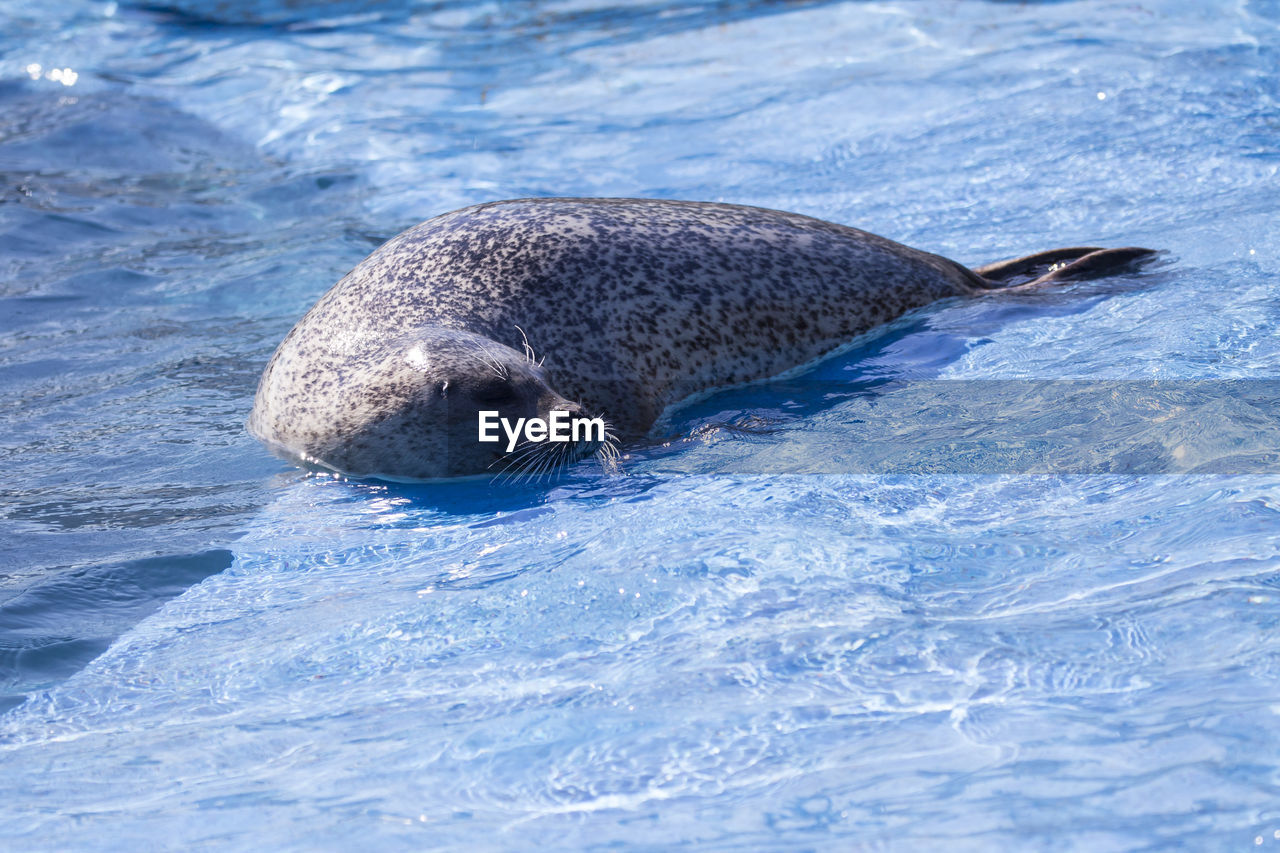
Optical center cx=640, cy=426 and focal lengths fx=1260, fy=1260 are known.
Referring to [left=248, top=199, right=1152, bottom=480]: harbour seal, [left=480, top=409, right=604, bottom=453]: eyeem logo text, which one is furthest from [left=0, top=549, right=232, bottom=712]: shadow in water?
[left=480, top=409, right=604, bottom=453]: eyeem logo text

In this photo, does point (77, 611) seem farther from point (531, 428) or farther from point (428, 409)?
point (531, 428)

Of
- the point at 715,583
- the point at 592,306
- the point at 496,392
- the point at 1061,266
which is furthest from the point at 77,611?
the point at 1061,266

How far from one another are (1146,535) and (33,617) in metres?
3.07

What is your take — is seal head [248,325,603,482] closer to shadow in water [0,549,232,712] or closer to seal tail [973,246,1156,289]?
shadow in water [0,549,232,712]

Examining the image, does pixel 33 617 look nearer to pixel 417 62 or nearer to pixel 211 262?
pixel 211 262

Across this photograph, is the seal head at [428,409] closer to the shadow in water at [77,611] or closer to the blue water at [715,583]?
the blue water at [715,583]

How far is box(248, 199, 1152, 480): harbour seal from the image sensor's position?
433 cm

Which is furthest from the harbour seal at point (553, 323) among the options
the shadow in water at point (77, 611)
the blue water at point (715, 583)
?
the shadow in water at point (77, 611)

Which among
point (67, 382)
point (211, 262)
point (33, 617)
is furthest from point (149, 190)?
point (33, 617)

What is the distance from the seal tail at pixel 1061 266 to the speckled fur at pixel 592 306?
0.63 m

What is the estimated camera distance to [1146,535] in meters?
3.29

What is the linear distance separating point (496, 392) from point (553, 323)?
0.61 m

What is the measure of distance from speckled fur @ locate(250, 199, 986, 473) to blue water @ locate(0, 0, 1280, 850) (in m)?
0.21

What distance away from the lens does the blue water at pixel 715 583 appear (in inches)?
96.8
